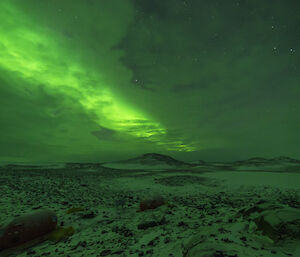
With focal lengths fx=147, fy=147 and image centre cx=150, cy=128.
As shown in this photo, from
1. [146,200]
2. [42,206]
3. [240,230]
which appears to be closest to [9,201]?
[42,206]

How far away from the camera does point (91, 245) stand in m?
3.90

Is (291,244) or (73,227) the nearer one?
(291,244)

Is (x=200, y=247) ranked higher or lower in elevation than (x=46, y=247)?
higher

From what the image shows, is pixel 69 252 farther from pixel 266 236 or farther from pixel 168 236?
pixel 266 236

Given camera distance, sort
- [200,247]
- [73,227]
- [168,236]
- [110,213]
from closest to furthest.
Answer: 1. [200,247]
2. [168,236]
3. [73,227]
4. [110,213]

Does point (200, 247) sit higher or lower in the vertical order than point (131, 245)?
higher

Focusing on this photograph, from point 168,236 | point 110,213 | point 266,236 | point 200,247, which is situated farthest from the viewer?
point 110,213

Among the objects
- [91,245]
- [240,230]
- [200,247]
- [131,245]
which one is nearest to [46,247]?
[91,245]

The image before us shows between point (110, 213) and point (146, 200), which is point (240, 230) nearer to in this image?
point (146, 200)

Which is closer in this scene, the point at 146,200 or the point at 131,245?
the point at 131,245

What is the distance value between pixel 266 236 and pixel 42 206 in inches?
344

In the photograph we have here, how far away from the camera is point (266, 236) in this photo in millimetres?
3443

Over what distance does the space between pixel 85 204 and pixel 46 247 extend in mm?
4077

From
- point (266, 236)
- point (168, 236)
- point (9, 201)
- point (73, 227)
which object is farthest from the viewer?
point (9, 201)
